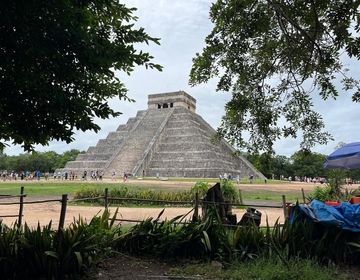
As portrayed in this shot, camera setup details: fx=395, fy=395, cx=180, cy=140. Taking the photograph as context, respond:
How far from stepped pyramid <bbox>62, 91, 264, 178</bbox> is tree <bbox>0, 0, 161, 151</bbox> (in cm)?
4305

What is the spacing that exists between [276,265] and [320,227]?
1237mm

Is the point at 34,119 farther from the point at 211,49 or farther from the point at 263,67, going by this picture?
the point at 263,67

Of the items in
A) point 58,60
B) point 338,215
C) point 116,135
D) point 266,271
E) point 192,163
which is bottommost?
point 266,271

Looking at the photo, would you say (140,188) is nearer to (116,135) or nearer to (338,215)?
(338,215)

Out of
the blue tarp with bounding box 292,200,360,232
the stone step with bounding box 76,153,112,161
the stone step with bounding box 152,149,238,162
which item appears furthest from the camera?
the stone step with bounding box 76,153,112,161

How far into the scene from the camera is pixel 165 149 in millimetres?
60156

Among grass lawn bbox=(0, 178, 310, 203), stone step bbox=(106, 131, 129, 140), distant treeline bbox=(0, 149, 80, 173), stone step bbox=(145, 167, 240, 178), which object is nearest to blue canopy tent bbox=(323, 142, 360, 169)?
grass lawn bbox=(0, 178, 310, 203)

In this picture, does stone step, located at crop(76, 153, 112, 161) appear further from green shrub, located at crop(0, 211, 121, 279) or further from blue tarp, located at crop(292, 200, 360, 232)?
green shrub, located at crop(0, 211, 121, 279)

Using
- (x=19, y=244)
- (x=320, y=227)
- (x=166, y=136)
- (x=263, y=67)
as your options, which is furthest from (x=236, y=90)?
(x=166, y=136)

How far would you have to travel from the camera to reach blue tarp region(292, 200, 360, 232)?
6371mm

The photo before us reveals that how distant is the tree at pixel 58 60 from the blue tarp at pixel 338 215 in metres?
3.77

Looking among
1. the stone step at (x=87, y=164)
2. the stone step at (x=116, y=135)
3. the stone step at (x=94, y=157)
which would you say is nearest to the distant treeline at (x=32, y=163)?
the stone step at (x=116, y=135)

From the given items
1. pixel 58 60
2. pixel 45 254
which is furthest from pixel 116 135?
pixel 58 60

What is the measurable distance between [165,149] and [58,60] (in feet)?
184
